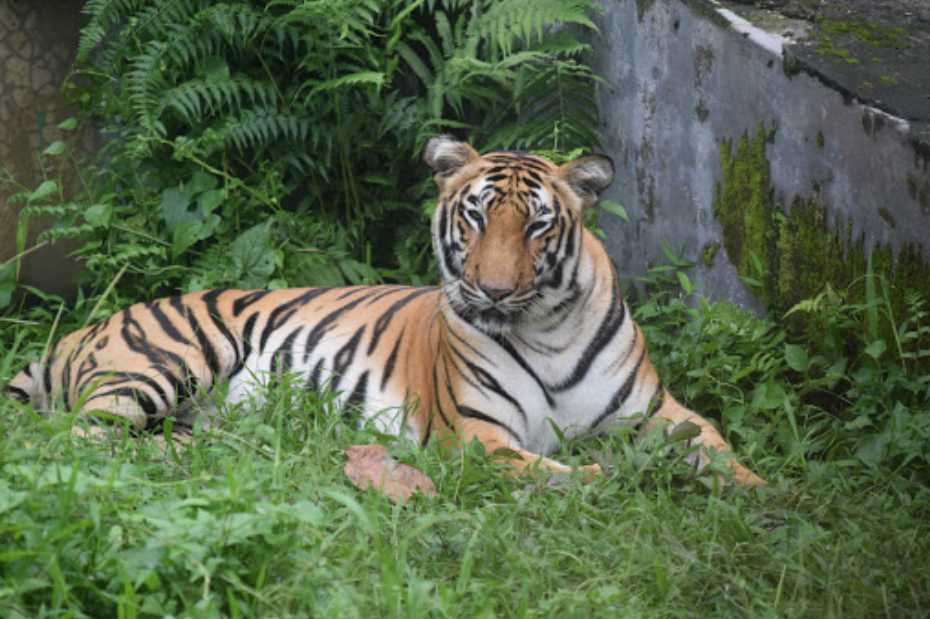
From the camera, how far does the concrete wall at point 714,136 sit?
4.55 m

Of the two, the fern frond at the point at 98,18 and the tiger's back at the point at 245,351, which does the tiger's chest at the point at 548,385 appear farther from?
the fern frond at the point at 98,18

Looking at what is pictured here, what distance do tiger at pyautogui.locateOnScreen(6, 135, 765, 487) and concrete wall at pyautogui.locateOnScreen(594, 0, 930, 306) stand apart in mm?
755

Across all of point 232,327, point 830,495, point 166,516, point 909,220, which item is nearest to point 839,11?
point 909,220

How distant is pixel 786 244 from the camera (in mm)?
5031

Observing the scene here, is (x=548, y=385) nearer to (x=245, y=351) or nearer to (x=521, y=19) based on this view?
(x=245, y=351)

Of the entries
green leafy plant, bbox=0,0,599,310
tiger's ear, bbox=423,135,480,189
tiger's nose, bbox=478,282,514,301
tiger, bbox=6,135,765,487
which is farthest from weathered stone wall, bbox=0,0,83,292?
tiger's nose, bbox=478,282,514,301

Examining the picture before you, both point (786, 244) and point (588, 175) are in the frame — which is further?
point (786, 244)

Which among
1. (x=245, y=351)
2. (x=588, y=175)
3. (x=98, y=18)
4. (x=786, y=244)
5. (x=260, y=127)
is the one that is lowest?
(x=245, y=351)

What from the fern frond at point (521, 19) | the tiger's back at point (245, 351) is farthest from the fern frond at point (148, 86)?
the fern frond at point (521, 19)

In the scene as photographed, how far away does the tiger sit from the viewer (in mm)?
4586

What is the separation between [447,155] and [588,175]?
→ 50 cm

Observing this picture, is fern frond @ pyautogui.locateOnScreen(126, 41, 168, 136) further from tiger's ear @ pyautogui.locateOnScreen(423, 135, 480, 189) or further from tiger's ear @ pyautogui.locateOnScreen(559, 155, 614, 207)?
tiger's ear @ pyautogui.locateOnScreen(559, 155, 614, 207)

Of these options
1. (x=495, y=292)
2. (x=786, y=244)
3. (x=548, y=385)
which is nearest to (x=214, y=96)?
(x=495, y=292)

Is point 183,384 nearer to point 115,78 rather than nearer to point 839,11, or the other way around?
point 115,78
